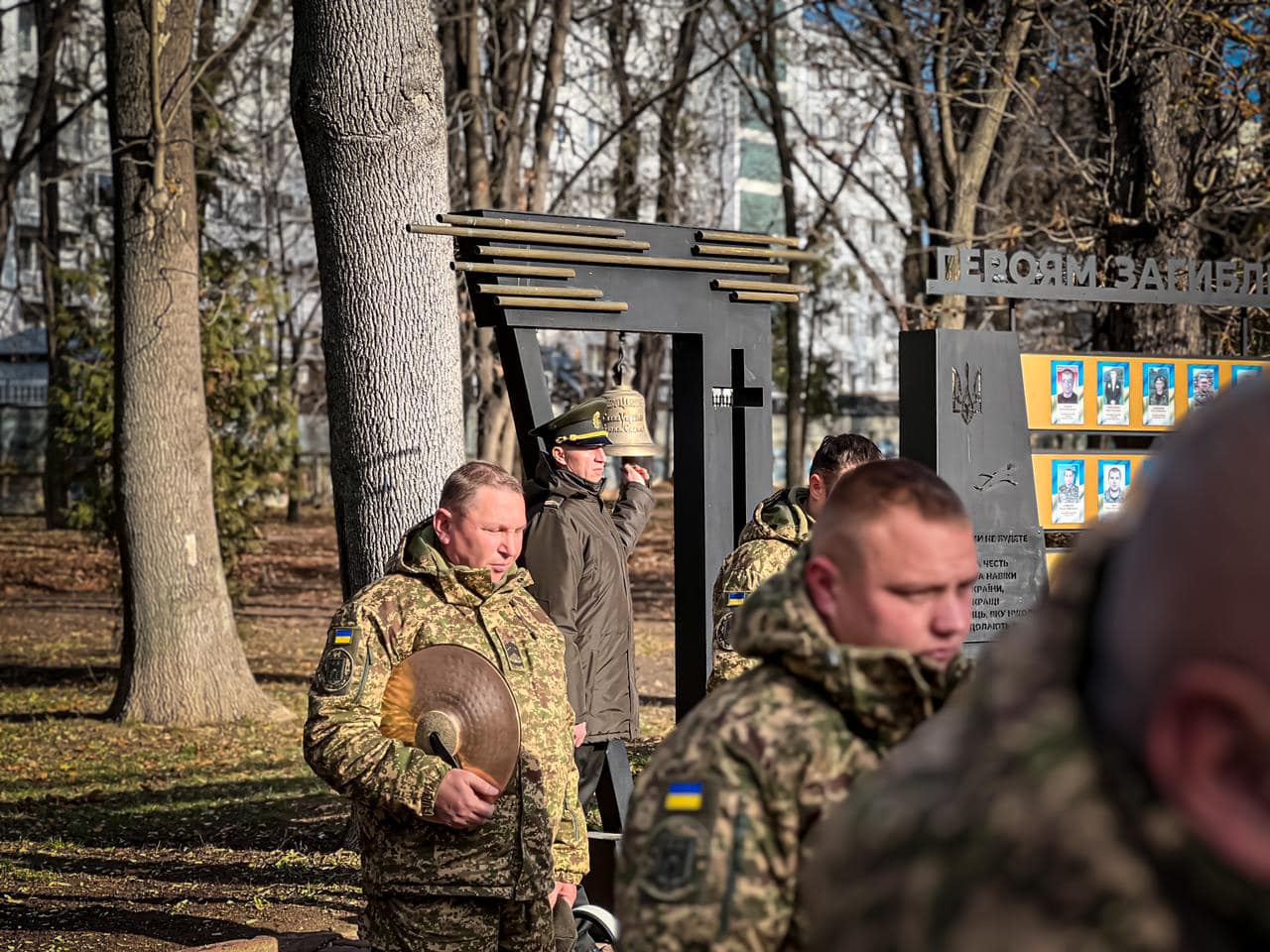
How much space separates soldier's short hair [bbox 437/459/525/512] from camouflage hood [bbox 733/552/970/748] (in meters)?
2.20

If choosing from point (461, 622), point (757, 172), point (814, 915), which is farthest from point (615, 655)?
point (757, 172)

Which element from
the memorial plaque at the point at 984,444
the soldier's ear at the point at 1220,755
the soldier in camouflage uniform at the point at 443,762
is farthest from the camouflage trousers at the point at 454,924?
the soldier's ear at the point at 1220,755

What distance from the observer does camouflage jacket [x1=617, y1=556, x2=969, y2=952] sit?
2172mm

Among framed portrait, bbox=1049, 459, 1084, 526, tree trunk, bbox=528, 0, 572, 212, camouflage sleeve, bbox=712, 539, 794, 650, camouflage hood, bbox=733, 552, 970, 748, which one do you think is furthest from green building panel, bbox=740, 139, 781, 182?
camouflage hood, bbox=733, 552, 970, 748

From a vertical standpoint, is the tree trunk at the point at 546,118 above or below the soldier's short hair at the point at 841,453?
above

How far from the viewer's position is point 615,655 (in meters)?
6.73

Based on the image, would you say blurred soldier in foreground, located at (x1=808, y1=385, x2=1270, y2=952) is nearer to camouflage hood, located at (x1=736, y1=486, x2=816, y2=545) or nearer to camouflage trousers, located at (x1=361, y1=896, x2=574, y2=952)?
camouflage trousers, located at (x1=361, y1=896, x2=574, y2=952)

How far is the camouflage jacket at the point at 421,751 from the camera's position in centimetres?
431

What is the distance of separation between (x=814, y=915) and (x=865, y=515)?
3.94ft

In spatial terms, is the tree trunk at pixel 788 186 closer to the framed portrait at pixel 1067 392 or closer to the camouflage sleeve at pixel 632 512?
the framed portrait at pixel 1067 392

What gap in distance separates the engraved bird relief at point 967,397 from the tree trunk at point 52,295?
507 inches

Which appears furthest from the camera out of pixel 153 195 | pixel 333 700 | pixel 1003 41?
pixel 1003 41

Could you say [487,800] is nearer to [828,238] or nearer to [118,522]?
[118,522]

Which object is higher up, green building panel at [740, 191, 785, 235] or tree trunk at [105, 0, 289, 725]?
green building panel at [740, 191, 785, 235]
